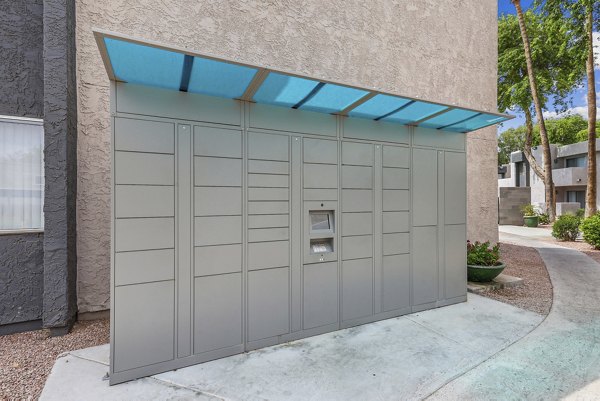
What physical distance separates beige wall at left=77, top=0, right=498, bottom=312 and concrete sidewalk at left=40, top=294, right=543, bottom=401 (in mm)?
1913

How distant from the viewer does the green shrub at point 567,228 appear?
12.1 meters

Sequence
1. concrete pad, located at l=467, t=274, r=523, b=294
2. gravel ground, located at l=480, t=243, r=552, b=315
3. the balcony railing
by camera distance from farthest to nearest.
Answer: the balcony railing < concrete pad, located at l=467, t=274, r=523, b=294 < gravel ground, located at l=480, t=243, r=552, b=315

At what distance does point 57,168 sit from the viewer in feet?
12.3

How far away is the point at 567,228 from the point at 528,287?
29.6 feet

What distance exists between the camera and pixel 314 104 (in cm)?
362

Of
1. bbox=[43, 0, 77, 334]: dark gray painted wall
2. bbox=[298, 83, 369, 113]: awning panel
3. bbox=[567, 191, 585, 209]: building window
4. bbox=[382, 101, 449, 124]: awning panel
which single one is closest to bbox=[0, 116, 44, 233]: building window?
bbox=[43, 0, 77, 334]: dark gray painted wall

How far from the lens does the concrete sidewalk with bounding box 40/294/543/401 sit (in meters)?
2.68

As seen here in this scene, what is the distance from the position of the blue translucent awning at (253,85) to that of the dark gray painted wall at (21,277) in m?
2.66

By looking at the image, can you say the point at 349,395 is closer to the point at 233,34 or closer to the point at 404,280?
the point at 404,280

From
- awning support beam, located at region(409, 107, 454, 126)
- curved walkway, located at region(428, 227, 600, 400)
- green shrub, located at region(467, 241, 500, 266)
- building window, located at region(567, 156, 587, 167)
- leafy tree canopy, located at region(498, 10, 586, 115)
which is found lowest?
curved walkway, located at region(428, 227, 600, 400)

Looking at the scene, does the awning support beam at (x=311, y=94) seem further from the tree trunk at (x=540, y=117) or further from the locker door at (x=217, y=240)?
the tree trunk at (x=540, y=117)

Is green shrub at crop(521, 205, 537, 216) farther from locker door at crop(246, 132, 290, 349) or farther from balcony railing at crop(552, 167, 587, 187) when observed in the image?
locker door at crop(246, 132, 290, 349)

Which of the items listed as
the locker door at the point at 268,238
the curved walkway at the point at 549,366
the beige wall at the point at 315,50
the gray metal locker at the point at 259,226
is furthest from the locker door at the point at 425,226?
the beige wall at the point at 315,50

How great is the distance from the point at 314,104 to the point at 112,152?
7.35 ft
